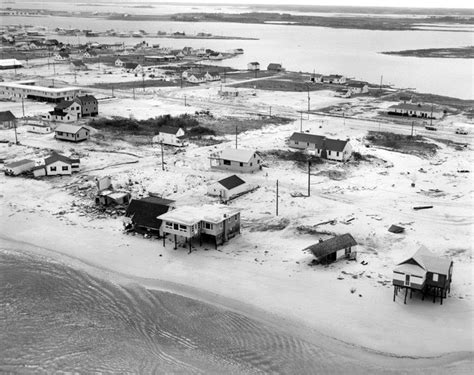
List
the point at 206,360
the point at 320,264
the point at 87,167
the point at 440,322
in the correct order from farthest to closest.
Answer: the point at 87,167 < the point at 320,264 < the point at 440,322 < the point at 206,360

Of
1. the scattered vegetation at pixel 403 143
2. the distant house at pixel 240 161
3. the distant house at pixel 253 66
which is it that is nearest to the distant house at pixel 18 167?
the distant house at pixel 240 161

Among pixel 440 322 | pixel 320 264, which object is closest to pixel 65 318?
pixel 320 264

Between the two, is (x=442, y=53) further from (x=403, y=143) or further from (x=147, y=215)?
(x=147, y=215)

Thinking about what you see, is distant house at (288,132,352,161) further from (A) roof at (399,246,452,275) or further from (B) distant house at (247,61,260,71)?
(B) distant house at (247,61,260,71)

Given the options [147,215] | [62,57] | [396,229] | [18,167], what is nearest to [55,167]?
[18,167]

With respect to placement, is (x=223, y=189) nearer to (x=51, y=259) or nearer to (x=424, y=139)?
(x=51, y=259)
